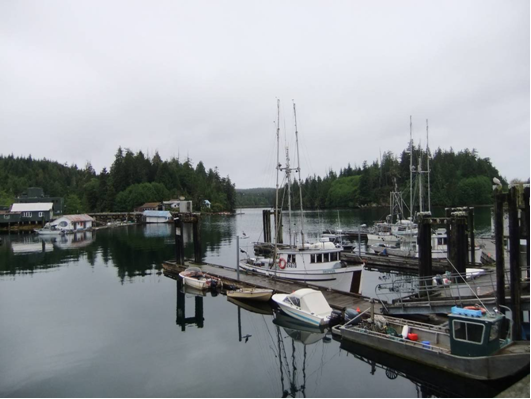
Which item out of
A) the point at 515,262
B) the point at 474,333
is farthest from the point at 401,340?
the point at 515,262

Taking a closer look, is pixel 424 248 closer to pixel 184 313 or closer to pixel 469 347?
pixel 469 347

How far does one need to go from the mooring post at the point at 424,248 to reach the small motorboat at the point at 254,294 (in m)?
11.2

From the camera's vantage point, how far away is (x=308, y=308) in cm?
2438

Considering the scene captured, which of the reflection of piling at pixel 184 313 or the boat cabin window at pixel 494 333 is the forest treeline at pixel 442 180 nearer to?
the reflection of piling at pixel 184 313

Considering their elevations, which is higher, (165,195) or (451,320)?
(165,195)

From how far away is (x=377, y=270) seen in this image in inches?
1802

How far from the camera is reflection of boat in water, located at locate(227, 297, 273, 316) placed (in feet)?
95.1

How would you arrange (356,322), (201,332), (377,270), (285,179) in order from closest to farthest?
(356,322)
(201,332)
(285,179)
(377,270)

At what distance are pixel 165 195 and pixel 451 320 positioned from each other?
6042 inches

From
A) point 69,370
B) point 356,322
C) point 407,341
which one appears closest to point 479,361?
point 407,341

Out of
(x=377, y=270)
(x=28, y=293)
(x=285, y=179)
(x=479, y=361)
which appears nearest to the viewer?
(x=479, y=361)

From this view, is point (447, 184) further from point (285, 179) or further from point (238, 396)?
point (238, 396)

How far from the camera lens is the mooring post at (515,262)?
666 inches

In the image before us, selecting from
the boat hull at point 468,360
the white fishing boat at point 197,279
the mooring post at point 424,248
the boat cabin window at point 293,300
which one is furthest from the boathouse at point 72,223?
the boat hull at point 468,360
